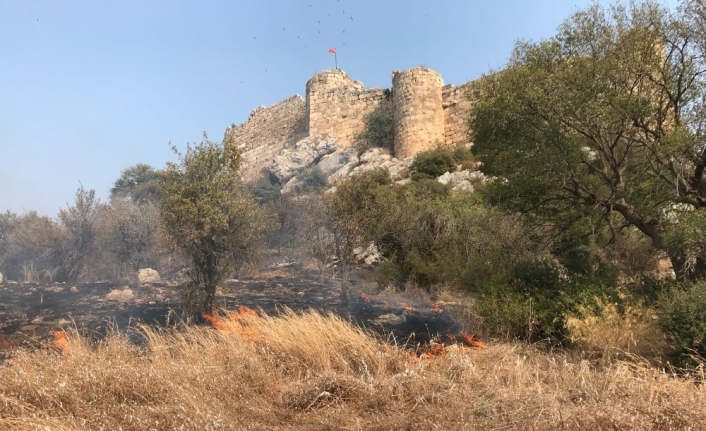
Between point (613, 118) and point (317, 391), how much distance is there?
6.28 metres

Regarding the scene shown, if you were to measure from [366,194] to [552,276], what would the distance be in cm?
635

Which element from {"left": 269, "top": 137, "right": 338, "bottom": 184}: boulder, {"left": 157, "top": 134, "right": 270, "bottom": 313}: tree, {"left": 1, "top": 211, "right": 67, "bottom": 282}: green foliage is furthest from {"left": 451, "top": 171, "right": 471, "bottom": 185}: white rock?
{"left": 1, "top": 211, "right": 67, "bottom": 282}: green foliage

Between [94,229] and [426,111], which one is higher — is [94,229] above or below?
below

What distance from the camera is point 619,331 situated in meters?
6.81

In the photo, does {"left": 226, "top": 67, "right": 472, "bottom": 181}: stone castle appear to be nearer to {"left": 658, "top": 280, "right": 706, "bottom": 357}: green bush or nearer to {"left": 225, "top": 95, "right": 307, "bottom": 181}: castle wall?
{"left": 225, "top": 95, "right": 307, "bottom": 181}: castle wall

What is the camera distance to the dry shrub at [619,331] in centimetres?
638

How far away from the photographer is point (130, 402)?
168 inches

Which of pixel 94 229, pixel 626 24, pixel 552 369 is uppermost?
pixel 626 24

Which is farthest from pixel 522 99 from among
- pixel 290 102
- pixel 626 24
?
pixel 290 102

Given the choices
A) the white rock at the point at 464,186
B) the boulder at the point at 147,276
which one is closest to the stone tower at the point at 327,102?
the white rock at the point at 464,186

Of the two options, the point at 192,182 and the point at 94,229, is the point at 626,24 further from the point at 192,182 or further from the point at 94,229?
the point at 94,229

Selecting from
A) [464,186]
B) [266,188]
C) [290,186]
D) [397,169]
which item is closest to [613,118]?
[464,186]

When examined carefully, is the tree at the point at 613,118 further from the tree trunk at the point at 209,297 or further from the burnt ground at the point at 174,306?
the tree trunk at the point at 209,297

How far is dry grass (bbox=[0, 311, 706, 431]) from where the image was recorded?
149 inches
